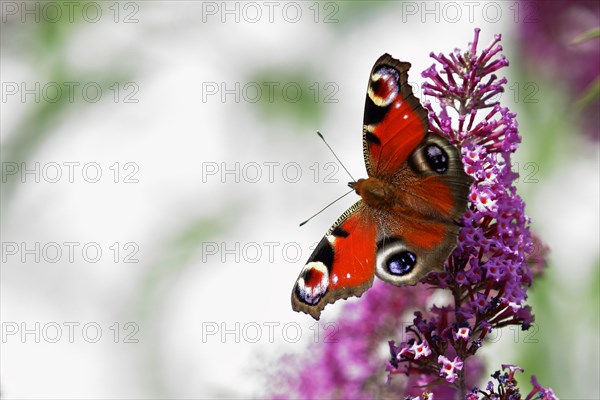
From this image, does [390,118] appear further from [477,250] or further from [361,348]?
[361,348]

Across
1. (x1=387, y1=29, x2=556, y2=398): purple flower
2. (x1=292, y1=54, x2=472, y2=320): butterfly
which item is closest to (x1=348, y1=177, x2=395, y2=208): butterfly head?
(x1=292, y1=54, x2=472, y2=320): butterfly

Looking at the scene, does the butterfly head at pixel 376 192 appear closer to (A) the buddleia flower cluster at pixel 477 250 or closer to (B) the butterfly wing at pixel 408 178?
(B) the butterfly wing at pixel 408 178

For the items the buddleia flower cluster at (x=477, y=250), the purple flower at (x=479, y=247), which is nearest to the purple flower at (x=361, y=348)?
the buddleia flower cluster at (x=477, y=250)

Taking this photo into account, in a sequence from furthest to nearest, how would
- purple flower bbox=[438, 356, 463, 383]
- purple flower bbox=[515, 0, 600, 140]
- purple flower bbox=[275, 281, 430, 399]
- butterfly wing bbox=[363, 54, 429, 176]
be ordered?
1. purple flower bbox=[515, 0, 600, 140]
2. purple flower bbox=[275, 281, 430, 399]
3. butterfly wing bbox=[363, 54, 429, 176]
4. purple flower bbox=[438, 356, 463, 383]

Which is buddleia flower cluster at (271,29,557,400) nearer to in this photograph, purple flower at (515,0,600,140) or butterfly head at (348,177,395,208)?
butterfly head at (348,177,395,208)

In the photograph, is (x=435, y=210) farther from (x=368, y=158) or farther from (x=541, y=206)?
(x=541, y=206)

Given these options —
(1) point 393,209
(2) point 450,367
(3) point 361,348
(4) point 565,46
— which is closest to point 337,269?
(1) point 393,209

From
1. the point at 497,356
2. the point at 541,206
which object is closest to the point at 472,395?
the point at 497,356
